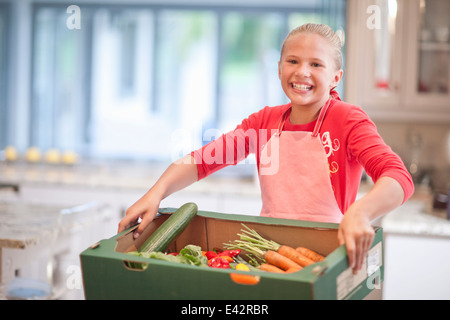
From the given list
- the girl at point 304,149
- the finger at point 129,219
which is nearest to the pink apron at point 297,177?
the girl at point 304,149

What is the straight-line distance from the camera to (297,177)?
1.22 m

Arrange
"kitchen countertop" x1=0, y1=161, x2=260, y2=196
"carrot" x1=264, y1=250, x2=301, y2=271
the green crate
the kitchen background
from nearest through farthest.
→ the green crate
"carrot" x1=264, y1=250, x2=301, y2=271
"kitchen countertop" x1=0, y1=161, x2=260, y2=196
the kitchen background

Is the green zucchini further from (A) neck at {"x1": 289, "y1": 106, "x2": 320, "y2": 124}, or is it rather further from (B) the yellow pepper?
(A) neck at {"x1": 289, "y1": 106, "x2": 320, "y2": 124}

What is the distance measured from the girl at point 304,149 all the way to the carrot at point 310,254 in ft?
0.59

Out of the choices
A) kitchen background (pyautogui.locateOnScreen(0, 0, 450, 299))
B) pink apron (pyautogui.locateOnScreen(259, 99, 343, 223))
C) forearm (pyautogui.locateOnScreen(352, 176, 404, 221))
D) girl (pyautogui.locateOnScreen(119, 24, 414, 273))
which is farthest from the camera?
kitchen background (pyautogui.locateOnScreen(0, 0, 450, 299))

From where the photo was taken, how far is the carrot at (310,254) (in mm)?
977

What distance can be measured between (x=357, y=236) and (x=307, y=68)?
1.38 ft

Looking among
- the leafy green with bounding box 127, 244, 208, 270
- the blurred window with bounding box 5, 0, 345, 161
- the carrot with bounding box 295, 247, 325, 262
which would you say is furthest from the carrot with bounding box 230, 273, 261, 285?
the blurred window with bounding box 5, 0, 345, 161

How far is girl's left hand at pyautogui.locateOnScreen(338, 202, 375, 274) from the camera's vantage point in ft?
2.64

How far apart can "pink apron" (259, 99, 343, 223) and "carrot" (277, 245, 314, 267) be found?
0.67 feet

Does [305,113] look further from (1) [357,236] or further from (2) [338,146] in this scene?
(1) [357,236]

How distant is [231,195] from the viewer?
290 cm
